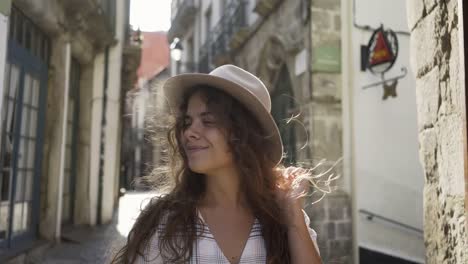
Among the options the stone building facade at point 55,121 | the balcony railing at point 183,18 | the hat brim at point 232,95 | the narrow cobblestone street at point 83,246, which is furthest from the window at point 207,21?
the hat brim at point 232,95

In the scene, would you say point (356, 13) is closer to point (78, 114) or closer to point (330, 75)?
point (330, 75)

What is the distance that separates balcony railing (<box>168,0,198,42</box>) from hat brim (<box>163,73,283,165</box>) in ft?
52.0

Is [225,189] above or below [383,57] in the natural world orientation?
below

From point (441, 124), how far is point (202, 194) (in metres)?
1.20

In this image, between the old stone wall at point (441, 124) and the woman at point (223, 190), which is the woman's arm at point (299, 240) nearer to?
the woman at point (223, 190)

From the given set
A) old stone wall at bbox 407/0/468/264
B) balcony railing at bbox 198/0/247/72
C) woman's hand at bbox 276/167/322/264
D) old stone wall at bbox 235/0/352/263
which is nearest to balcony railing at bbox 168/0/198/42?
balcony railing at bbox 198/0/247/72

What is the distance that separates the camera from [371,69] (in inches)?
254

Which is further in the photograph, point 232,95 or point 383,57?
point 383,57

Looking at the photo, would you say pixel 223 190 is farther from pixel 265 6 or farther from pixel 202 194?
pixel 265 6

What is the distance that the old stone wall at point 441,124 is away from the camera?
2053 mm

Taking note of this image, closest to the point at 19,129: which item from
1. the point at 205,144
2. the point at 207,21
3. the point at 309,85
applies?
the point at 309,85

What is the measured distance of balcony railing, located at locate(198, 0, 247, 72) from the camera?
10391 mm

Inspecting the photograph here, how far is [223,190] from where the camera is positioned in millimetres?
1670

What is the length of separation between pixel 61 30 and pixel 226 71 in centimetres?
542
